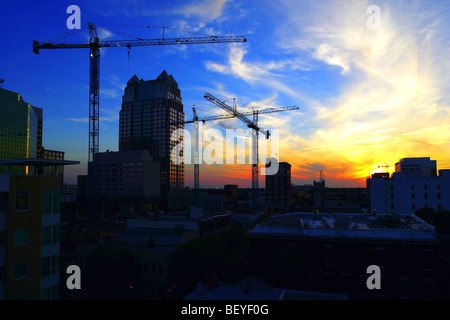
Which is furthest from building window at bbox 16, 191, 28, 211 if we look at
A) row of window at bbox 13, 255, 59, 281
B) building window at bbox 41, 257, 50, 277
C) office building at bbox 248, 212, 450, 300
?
office building at bbox 248, 212, 450, 300

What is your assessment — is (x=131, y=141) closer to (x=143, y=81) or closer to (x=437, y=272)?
(x=143, y=81)

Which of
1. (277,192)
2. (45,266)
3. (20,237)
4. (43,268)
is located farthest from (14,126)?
(20,237)

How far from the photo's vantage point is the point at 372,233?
32.9 m

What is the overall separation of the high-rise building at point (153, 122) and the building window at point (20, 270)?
166m

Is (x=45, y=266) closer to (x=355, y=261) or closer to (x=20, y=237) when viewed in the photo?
(x=20, y=237)

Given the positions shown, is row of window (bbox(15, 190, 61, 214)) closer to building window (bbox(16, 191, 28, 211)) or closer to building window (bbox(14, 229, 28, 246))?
building window (bbox(16, 191, 28, 211))

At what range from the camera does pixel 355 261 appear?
3278cm

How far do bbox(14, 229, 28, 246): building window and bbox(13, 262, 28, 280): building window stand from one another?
3.85 ft

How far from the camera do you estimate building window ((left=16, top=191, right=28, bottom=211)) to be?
1795 cm

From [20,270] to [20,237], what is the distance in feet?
6.08

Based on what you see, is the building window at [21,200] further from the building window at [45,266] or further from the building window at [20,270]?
the building window at [45,266]

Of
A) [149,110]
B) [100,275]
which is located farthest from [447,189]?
[149,110]
